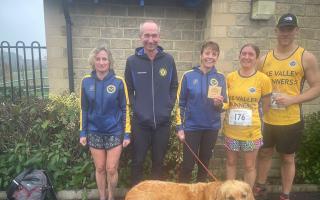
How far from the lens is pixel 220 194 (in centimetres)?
318

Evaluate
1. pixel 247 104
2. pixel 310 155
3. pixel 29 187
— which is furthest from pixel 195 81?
pixel 310 155

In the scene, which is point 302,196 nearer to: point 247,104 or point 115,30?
point 247,104

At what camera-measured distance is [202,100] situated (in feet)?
12.8

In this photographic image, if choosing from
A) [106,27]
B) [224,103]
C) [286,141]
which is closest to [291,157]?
[286,141]

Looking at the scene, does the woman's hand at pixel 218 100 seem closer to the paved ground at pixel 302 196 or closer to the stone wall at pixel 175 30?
the stone wall at pixel 175 30

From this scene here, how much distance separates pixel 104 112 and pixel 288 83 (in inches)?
90.4

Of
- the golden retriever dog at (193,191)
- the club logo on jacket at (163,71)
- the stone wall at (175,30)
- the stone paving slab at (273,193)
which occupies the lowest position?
the stone paving slab at (273,193)

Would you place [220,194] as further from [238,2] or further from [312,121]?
[238,2]

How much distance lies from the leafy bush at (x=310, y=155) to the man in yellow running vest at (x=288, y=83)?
1130 mm

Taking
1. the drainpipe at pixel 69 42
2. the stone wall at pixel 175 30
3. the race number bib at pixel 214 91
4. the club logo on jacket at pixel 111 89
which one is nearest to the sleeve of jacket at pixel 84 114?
the club logo on jacket at pixel 111 89

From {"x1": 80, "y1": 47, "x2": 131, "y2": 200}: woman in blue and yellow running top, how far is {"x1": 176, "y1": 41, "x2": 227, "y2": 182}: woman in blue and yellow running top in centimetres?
71

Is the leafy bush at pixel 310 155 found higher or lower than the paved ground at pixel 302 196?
higher

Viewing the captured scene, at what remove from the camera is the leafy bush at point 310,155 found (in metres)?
5.12

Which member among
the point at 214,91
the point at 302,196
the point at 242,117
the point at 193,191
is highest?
the point at 214,91
